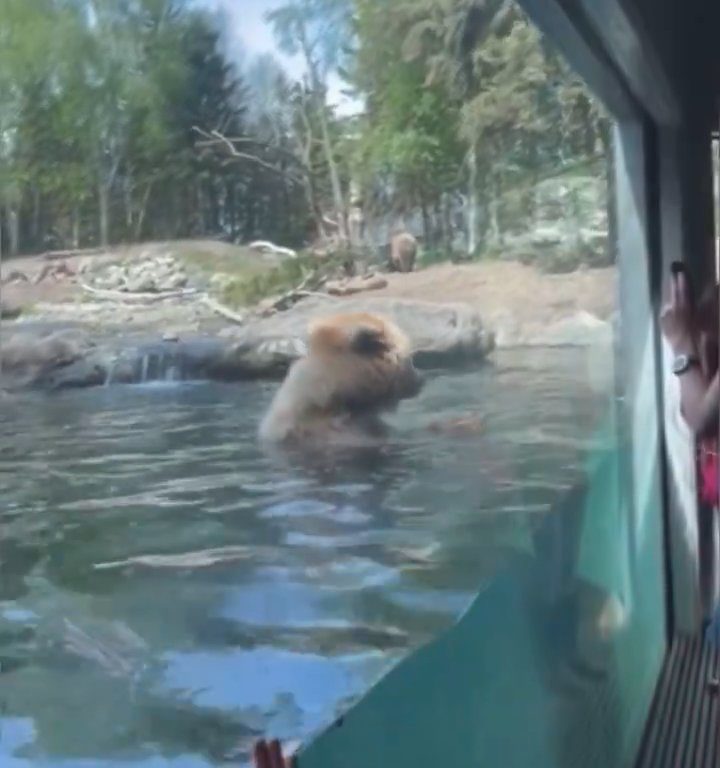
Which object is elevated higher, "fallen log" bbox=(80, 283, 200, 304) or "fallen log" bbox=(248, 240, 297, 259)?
"fallen log" bbox=(248, 240, 297, 259)

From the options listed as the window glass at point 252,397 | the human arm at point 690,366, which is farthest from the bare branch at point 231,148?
the human arm at point 690,366

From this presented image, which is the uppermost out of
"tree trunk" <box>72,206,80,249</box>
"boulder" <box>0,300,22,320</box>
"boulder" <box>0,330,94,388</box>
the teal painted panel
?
"tree trunk" <box>72,206,80,249</box>

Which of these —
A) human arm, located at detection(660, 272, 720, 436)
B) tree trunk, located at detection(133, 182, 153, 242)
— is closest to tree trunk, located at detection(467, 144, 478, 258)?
tree trunk, located at detection(133, 182, 153, 242)

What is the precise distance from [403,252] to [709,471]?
217cm

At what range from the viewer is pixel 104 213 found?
1.41 meters

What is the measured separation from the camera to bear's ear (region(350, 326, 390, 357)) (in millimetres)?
1760

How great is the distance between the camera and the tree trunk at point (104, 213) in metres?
1.40

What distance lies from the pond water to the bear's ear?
3.6 inches

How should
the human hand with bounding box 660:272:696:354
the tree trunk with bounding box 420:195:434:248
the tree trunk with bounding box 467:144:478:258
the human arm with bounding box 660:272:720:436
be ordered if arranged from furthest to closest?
the human hand with bounding box 660:272:696:354 → the human arm with bounding box 660:272:720:436 → the tree trunk with bounding box 467:144:478:258 → the tree trunk with bounding box 420:195:434:248

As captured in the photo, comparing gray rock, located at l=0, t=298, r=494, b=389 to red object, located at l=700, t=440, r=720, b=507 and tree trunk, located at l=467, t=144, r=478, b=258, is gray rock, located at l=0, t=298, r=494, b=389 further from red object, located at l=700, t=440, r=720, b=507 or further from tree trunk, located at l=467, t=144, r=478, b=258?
red object, located at l=700, t=440, r=720, b=507

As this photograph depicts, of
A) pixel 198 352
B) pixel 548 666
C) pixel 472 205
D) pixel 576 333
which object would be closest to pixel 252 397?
pixel 198 352

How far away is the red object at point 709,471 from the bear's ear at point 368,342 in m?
2.07

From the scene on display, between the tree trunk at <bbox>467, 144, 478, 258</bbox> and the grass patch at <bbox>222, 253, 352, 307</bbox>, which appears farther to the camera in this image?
the tree trunk at <bbox>467, 144, 478, 258</bbox>

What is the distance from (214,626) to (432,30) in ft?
3.36
